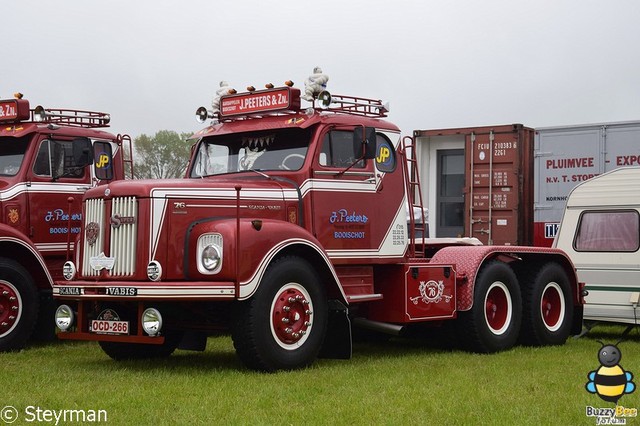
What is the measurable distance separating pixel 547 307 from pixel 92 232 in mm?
5730

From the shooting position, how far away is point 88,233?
30.6ft

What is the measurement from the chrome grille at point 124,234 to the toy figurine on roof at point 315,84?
2.27m

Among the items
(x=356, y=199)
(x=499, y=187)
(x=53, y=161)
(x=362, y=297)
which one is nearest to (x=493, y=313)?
(x=362, y=297)

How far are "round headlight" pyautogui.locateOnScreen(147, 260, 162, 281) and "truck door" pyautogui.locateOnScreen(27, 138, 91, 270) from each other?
138 inches

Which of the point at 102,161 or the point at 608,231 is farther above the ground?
the point at 102,161

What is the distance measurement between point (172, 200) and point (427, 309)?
318 cm

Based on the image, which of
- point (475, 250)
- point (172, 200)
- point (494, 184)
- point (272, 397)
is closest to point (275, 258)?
point (172, 200)

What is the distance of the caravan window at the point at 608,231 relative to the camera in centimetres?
1245

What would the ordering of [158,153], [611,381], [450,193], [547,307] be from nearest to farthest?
[611,381]
[547,307]
[450,193]
[158,153]

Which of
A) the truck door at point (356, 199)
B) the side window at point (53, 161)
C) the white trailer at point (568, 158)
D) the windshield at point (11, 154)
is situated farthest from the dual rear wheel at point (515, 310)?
the windshield at point (11, 154)

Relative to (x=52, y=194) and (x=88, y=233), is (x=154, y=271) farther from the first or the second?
(x=52, y=194)

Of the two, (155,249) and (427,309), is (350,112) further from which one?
(155,249)

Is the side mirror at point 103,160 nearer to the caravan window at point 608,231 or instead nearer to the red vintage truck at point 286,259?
the red vintage truck at point 286,259

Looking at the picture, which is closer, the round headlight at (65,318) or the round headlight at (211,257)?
the round headlight at (211,257)
